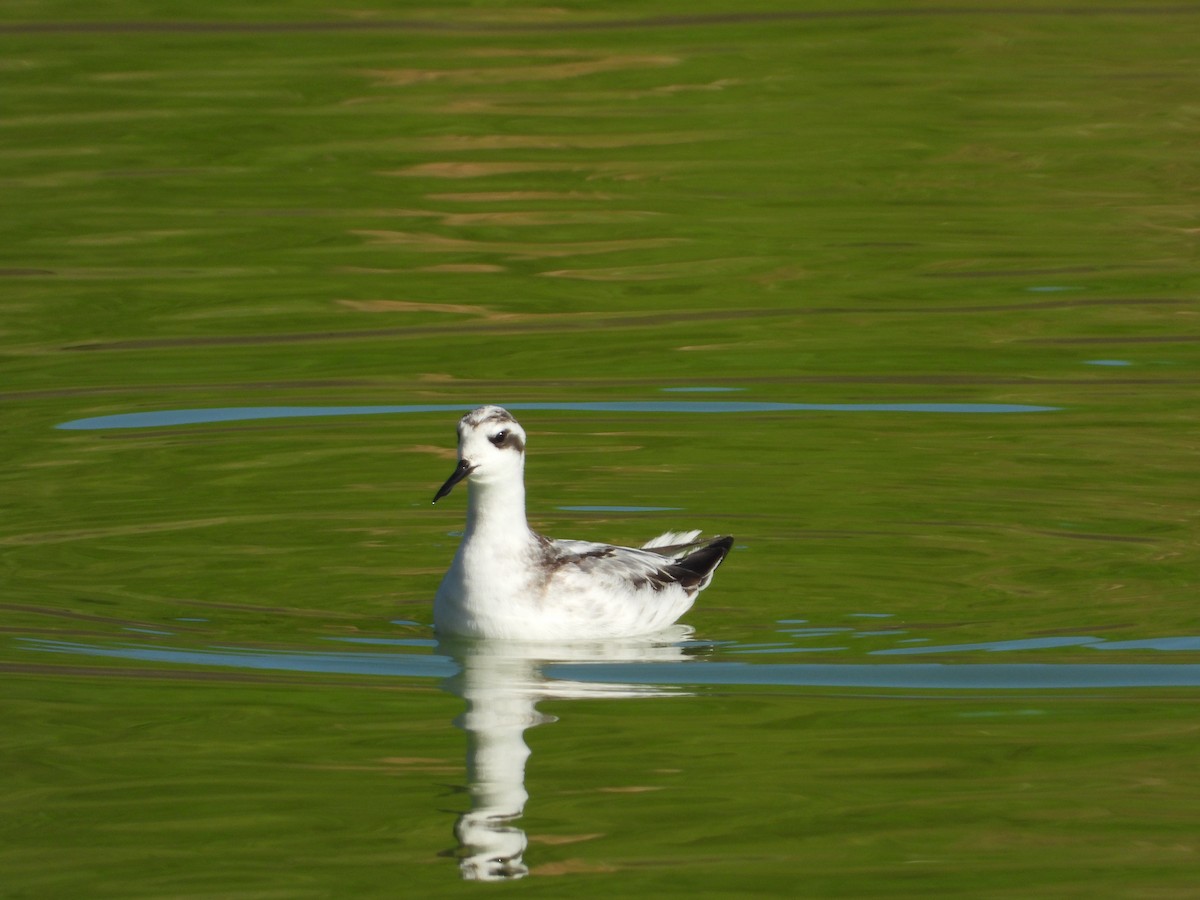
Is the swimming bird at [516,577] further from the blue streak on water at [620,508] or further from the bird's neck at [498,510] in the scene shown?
the blue streak on water at [620,508]

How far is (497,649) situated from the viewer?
417 inches

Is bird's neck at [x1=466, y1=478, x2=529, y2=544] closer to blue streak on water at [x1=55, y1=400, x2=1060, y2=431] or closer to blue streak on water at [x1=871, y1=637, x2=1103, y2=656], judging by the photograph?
blue streak on water at [x1=871, y1=637, x2=1103, y2=656]

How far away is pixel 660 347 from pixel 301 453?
326 cm

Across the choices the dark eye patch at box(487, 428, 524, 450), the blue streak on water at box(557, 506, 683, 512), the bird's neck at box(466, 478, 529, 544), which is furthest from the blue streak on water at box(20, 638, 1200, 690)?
the blue streak on water at box(557, 506, 683, 512)

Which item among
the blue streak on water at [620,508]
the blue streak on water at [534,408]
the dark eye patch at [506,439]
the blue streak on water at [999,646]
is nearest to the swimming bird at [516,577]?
the dark eye patch at [506,439]

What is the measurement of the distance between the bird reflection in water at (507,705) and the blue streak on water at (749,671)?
0.09m

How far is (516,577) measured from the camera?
34.6ft

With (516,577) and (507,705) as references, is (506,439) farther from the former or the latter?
(507,705)

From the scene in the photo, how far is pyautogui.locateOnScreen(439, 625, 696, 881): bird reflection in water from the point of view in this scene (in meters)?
8.35

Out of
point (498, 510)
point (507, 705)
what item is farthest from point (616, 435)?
point (507, 705)

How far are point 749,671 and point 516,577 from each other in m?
1.19

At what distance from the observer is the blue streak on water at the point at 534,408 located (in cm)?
1474

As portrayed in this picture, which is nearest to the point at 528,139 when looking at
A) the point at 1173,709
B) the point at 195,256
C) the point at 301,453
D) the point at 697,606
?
the point at 195,256

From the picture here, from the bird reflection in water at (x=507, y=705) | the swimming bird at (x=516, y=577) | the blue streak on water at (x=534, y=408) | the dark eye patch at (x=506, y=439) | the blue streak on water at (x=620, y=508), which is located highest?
the blue streak on water at (x=534, y=408)
